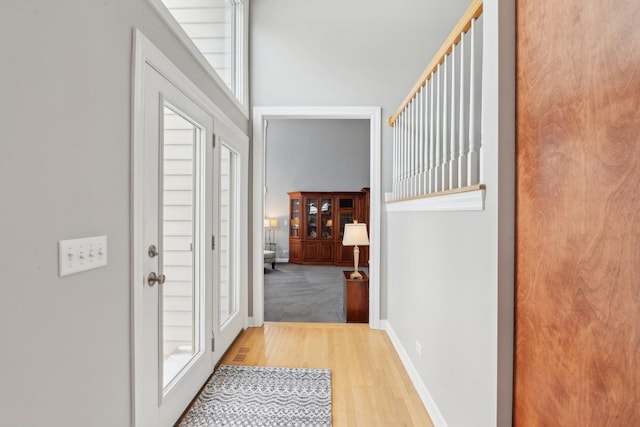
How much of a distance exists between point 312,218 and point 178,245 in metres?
6.89

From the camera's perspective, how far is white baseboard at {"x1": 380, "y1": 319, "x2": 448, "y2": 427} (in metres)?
1.84

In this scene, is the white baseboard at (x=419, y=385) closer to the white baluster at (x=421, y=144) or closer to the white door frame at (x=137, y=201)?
the white baluster at (x=421, y=144)

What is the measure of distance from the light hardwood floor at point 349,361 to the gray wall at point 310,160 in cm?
602

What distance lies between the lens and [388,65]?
11.4ft

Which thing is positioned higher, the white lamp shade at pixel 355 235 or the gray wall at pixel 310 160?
the gray wall at pixel 310 160

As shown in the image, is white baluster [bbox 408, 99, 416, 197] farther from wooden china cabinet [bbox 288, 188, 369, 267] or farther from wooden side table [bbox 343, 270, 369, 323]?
wooden china cabinet [bbox 288, 188, 369, 267]

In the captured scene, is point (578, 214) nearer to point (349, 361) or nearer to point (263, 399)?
point (263, 399)

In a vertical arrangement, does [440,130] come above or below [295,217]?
above
